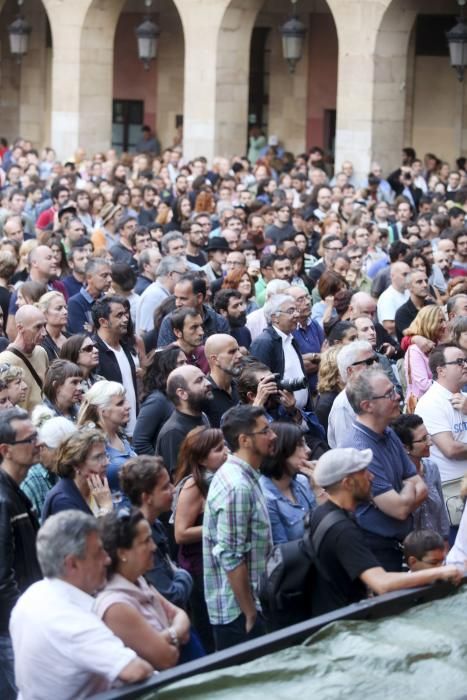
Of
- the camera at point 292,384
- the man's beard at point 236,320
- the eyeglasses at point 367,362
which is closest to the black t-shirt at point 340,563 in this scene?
the eyeglasses at point 367,362

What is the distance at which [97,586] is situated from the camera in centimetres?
527

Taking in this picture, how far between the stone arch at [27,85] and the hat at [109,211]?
16910 millimetres

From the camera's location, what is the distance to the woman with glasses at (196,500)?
7.16 metres

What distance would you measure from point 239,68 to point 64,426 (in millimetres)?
19723

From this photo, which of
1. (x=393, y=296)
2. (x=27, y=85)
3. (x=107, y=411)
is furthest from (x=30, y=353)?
(x=27, y=85)

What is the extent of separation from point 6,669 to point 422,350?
15.1 feet

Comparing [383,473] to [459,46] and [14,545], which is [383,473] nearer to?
[14,545]

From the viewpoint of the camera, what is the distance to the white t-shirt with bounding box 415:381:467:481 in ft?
28.0

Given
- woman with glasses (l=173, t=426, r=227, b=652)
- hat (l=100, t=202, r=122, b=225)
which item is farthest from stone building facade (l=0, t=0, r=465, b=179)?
woman with glasses (l=173, t=426, r=227, b=652)

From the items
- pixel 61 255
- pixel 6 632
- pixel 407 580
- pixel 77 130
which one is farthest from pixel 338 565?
pixel 77 130

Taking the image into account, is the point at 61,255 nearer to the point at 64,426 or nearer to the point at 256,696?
the point at 64,426

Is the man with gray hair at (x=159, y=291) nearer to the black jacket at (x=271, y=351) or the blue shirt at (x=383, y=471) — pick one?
the black jacket at (x=271, y=351)

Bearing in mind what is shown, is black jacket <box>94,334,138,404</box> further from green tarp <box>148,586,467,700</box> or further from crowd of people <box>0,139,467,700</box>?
green tarp <box>148,586,467,700</box>

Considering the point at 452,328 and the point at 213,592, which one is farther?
the point at 452,328
